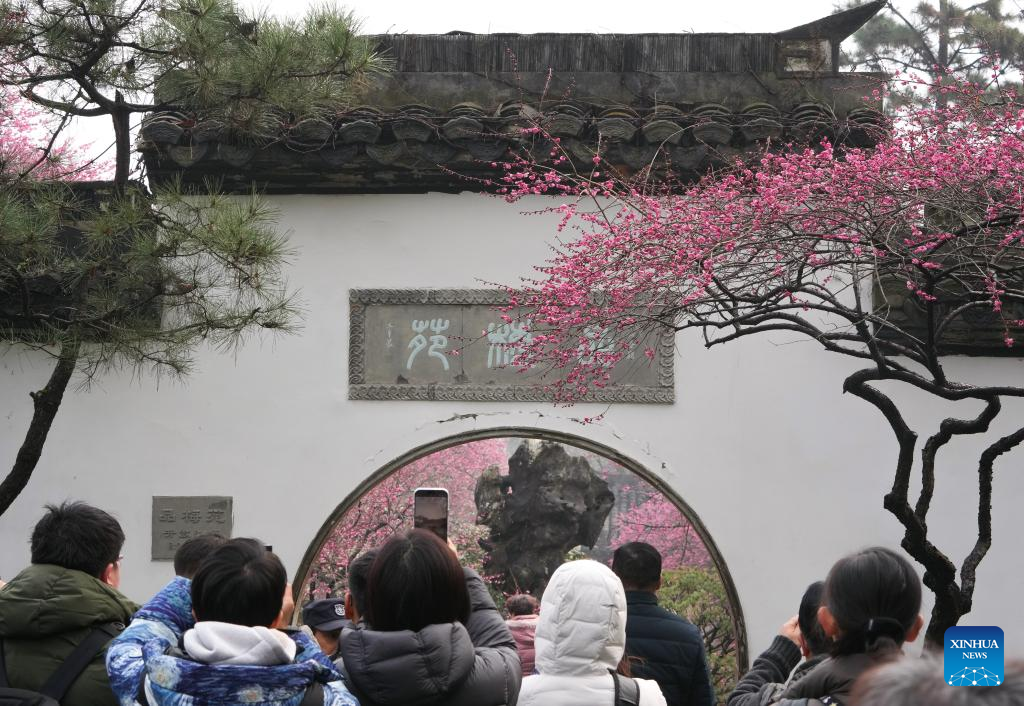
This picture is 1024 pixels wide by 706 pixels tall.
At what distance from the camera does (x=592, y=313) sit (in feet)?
17.8

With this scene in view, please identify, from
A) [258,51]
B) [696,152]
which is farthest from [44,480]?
[696,152]

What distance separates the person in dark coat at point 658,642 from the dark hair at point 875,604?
1.47m

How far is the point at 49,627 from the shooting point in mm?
2793

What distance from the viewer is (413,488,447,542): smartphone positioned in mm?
2922

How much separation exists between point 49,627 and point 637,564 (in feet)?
5.69

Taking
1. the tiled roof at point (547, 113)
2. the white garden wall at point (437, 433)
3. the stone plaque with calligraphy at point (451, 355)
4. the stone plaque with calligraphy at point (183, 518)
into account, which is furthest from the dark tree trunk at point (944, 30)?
the stone plaque with calligraphy at point (183, 518)

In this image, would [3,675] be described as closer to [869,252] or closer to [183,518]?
[869,252]

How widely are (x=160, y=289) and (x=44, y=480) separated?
1.80 meters

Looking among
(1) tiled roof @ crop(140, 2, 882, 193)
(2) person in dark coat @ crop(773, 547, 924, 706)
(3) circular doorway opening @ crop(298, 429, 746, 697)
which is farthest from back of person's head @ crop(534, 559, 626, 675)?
(3) circular doorway opening @ crop(298, 429, 746, 697)

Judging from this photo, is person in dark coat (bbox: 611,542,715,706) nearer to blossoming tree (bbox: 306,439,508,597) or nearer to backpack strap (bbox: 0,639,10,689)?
backpack strap (bbox: 0,639,10,689)

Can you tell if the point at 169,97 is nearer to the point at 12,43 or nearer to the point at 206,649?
the point at 12,43

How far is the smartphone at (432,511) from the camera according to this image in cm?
292

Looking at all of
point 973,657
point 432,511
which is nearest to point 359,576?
point 432,511

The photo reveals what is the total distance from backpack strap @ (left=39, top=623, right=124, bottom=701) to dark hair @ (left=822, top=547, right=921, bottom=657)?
1552 millimetres
